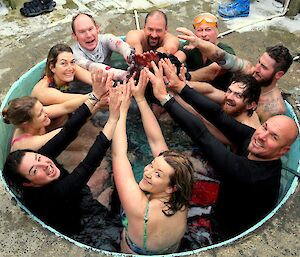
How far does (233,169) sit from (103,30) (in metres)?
3.07

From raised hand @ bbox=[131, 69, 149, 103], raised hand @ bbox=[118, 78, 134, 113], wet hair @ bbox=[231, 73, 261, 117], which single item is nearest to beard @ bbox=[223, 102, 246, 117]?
wet hair @ bbox=[231, 73, 261, 117]

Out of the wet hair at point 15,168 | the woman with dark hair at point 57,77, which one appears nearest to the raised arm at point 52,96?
the woman with dark hair at point 57,77

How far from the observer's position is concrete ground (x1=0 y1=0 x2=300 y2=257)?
2758 millimetres

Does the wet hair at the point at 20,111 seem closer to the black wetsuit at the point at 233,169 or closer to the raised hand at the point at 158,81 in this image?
the raised hand at the point at 158,81

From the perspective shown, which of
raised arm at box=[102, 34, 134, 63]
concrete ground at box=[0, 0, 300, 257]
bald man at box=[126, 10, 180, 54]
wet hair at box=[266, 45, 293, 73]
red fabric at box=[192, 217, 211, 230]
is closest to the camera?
concrete ground at box=[0, 0, 300, 257]

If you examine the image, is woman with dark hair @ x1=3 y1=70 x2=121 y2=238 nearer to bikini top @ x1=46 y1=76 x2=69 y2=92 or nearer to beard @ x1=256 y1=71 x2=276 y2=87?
bikini top @ x1=46 y1=76 x2=69 y2=92

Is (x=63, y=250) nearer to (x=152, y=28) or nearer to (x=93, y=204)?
(x=93, y=204)

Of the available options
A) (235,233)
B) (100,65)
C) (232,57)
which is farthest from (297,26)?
(235,233)

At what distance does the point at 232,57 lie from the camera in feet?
13.1

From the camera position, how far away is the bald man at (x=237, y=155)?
9.68ft

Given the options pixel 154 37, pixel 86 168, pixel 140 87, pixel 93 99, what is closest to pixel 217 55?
pixel 154 37

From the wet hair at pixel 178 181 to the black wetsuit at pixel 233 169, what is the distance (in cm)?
43

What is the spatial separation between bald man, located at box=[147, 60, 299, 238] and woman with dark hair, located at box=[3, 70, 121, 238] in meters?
0.62

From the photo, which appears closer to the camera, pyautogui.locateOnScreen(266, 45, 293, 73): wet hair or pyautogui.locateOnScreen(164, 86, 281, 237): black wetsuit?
pyautogui.locateOnScreen(164, 86, 281, 237): black wetsuit
